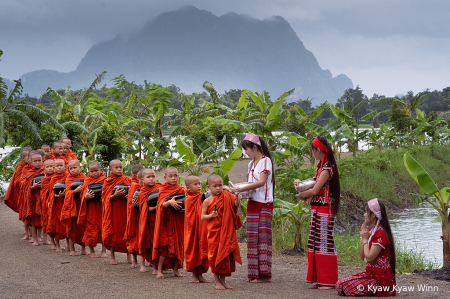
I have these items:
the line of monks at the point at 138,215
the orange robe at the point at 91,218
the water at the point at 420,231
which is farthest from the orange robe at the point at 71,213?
the water at the point at 420,231

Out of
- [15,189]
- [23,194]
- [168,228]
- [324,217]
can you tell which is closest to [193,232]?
[168,228]

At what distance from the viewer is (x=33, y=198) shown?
26.6 ft

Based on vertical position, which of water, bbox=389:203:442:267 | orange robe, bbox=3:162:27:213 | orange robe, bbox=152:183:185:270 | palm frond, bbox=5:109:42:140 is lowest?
water, bbox=389:203:442:267

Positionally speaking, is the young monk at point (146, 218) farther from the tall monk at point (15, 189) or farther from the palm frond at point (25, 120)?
the palm frond at point (25, 120)

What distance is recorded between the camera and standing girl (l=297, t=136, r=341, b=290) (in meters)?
4.86

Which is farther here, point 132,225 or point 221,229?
point 132,225

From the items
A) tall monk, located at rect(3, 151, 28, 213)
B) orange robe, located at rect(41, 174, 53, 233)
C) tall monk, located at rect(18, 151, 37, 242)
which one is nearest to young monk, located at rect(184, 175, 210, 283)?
orange robe, located at rect(41, 174, 53, 233)

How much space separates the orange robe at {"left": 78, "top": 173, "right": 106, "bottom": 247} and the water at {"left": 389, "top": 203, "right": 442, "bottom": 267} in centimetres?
550

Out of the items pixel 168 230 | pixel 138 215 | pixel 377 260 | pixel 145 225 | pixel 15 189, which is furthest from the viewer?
pixel 15 189

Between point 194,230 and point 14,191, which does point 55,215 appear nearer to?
point 14,191

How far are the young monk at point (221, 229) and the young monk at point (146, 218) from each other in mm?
1082

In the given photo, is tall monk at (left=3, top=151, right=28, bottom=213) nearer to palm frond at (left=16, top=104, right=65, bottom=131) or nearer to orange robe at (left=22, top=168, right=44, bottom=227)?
orange robe at (left=22, top=168, right=44, bottom=227)

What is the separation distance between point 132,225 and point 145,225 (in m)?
0.36

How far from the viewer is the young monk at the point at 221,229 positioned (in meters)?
4.76
